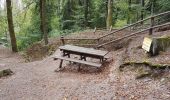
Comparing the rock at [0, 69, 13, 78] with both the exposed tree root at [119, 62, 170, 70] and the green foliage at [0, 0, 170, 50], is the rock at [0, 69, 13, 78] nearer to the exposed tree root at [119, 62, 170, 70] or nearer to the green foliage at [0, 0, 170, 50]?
the exposed tree root at [119, 62, 170, 70]

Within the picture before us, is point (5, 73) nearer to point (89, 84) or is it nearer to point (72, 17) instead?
point (89, 84)

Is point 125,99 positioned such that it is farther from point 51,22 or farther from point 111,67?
point 51,22

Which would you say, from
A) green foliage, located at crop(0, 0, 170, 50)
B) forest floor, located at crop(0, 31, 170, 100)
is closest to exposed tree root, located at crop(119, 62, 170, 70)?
forest floor, located at crop(0, 31, 170, 100)

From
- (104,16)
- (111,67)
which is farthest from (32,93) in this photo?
(104,16)

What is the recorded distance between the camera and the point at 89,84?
424 inches

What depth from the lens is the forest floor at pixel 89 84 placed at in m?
8.66

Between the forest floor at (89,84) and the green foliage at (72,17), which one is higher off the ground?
the green foliage at (72,17)

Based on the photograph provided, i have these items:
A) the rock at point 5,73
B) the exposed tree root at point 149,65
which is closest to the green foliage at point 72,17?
the rock at point 5,73

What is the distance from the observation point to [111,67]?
12.6 m

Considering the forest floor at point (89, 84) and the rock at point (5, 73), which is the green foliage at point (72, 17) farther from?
the forest floor at point (89, 84)

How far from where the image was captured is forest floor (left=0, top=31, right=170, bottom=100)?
28.4 feet

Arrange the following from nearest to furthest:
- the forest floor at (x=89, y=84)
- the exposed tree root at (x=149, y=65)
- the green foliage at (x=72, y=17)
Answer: the forest floor at (x=89, y=84)
the exposed tree root at (x=149, y=65)
the green foliage at (x=72, y=17)

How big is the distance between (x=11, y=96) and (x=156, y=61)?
18.6 feet

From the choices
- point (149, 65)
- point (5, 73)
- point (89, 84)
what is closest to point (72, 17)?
point (5, 73)
